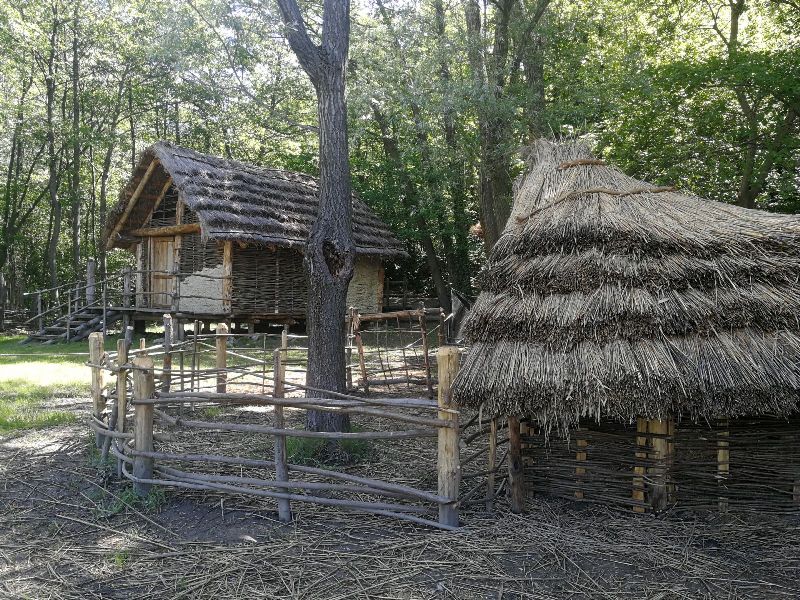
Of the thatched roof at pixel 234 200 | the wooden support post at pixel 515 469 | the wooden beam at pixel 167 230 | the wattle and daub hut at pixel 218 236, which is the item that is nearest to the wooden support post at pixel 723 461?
the wooden support post at pixel 515 469

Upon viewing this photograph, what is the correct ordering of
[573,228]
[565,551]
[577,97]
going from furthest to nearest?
[577,97] < [573,228] < [565,551]

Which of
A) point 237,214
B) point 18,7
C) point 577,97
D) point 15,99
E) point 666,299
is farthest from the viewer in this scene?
point 15,99

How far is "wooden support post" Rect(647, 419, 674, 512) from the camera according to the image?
16.6 ft

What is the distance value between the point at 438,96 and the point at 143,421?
9009 millimetres

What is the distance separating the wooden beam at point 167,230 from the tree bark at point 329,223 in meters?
10.9

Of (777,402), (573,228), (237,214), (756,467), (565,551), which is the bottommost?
(565,551)

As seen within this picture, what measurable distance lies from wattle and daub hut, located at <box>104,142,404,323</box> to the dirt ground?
9.94 metres

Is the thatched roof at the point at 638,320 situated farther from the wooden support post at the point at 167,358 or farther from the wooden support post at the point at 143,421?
the wooden support post at the point at 167,358

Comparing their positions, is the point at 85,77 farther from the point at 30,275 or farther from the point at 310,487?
the point at 310,487

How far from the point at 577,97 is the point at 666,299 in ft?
32.7

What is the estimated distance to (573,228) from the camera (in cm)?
554

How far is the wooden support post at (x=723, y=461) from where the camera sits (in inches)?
198

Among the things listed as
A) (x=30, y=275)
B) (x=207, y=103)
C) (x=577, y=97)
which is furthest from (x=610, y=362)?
(x=30, y=275)

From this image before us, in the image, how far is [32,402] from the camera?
937 centimetres
